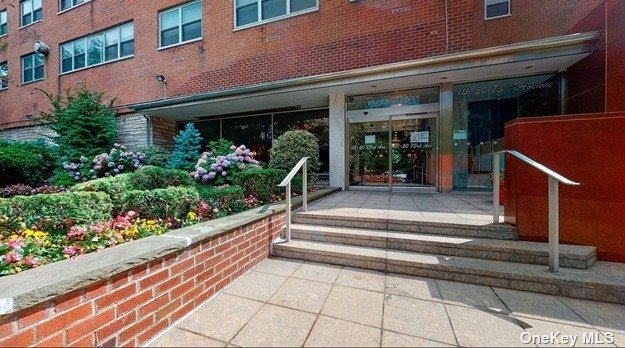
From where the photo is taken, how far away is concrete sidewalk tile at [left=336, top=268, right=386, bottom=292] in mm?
2862

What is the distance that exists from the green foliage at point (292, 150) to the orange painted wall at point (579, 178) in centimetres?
402

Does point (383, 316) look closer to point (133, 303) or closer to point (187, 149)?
point (133, 303)

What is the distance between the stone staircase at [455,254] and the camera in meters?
2.65

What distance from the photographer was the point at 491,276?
2816mm

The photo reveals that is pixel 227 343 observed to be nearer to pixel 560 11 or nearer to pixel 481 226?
pixel 481 226

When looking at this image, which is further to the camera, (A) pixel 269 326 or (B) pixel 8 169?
(B) pixel 8 169

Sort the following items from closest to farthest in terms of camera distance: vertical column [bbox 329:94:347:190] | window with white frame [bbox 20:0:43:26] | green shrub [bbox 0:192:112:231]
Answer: green shrub [bbox 0:192:112:231], vertical column [bbox 329:94:347:190], window with white frame [bbox 20:0:43:26]

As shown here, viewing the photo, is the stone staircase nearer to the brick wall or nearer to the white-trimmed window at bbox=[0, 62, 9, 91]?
the brick wall

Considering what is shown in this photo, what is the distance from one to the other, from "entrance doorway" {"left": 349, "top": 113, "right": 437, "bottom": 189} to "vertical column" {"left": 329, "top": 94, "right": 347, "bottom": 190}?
290 mm

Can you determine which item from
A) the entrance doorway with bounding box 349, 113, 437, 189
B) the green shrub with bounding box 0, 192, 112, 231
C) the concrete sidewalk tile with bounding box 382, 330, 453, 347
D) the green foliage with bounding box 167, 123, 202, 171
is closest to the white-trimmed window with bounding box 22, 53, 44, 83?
the green foliage with bounding box 167, 123, 202, 171

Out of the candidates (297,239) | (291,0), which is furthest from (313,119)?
(297,239)

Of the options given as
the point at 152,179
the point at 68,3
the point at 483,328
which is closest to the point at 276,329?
the point at 483,328

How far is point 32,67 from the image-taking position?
44.0ft

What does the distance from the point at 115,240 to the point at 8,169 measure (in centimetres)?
1077
